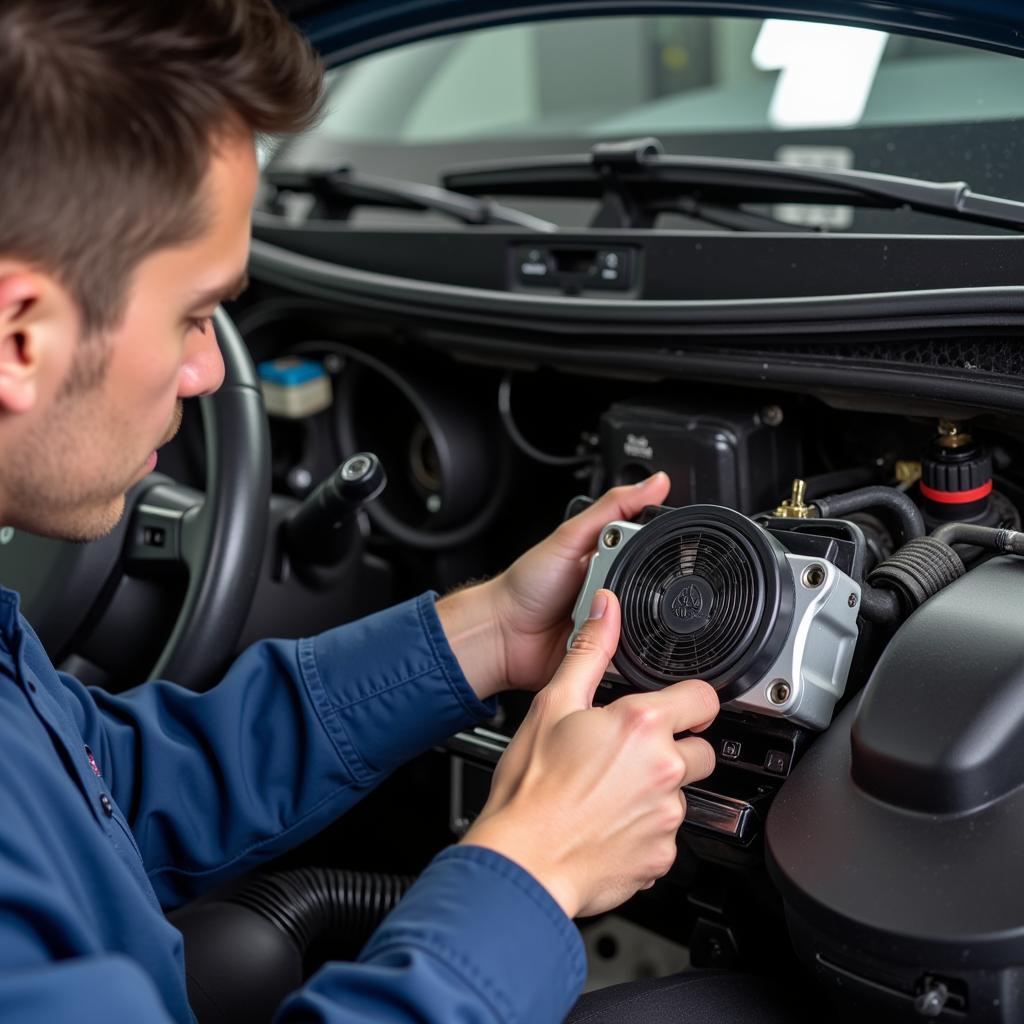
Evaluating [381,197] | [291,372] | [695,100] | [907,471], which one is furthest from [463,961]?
[695,100]

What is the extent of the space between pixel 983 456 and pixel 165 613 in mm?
924

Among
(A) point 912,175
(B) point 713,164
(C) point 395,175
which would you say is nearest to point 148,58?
(B) point 713,164

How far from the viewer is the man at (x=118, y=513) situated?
2.60 ft

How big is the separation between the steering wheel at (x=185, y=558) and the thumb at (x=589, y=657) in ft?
1.56

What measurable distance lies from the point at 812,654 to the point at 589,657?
18 cm

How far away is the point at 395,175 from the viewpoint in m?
2.15

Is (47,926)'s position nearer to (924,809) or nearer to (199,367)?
(199,367)

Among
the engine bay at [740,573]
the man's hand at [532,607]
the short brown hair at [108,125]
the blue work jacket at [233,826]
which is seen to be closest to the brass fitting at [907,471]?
the engine bay at [740,573]

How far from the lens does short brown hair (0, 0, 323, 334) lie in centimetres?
80

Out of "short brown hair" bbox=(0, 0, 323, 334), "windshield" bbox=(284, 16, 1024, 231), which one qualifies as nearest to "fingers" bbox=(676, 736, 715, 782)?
"short brown hair" bbox=(0, 0, 323, 334)

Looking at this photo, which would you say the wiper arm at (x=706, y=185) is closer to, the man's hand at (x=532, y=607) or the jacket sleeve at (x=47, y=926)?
the man's hand at (x=532, y=607)

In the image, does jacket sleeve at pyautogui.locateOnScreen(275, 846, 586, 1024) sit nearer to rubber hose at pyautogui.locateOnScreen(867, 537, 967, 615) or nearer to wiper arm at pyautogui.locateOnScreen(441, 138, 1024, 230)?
rubber hose at pyautogui.locateOnScreen(867, 537, 967, 615)

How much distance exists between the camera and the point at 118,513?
1.01 metres

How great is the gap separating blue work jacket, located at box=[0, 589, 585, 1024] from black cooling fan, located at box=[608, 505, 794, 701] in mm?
235
